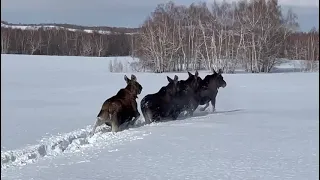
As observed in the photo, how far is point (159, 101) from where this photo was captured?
11125 mm

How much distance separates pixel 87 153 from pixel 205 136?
2.18 metres

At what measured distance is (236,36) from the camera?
171 ft

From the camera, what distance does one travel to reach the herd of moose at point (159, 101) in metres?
9.89

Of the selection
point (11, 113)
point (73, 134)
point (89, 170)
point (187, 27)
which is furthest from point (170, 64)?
point (89, 170)

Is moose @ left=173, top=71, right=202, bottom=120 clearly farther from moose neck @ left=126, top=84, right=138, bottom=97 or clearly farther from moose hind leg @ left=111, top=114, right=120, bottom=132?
moose hind leg @ left=111, top=114, right=120, bottom=132

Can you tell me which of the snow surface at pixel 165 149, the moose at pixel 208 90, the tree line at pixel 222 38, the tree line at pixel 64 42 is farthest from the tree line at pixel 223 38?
the snow surface at pixel 165 149

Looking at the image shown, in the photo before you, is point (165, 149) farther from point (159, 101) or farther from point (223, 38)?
point (223, 38)

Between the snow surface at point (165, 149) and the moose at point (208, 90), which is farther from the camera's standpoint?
the moose at point (208, 90)

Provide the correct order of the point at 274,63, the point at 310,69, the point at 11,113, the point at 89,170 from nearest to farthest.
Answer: the point at 89,170
the point at 11,113
the point at 310,69
the point at 274,63

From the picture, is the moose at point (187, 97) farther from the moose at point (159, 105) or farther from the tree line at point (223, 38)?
the tree line at point (223, 38)

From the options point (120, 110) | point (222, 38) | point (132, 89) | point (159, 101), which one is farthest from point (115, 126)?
point (222, 38)

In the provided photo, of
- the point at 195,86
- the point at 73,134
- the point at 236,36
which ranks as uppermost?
the point at 236,36

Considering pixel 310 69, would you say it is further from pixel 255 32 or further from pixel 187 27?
pixel 187 27

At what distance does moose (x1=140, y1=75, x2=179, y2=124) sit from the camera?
1087 cm
